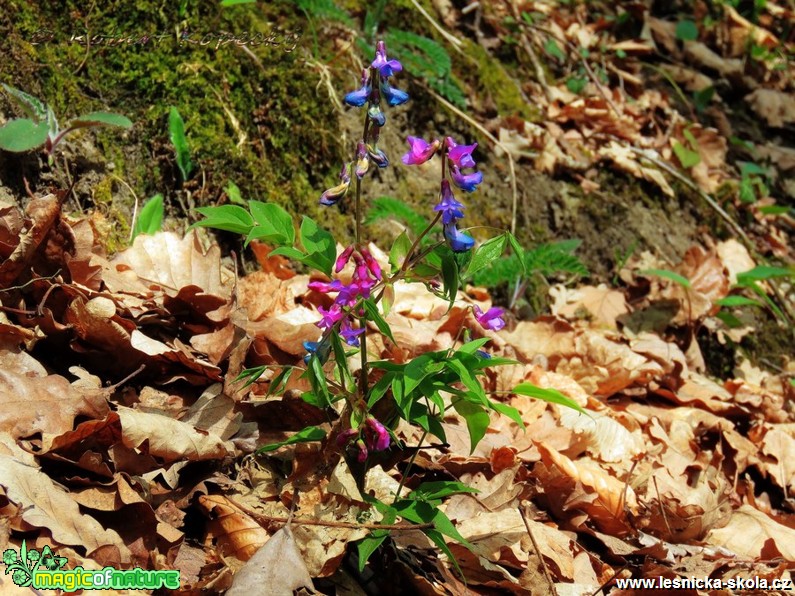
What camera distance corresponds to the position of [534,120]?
483cm

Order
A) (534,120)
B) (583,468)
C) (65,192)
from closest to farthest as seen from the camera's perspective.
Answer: (65,192) < (583,468) < (534,120)

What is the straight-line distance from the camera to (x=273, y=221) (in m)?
1.70

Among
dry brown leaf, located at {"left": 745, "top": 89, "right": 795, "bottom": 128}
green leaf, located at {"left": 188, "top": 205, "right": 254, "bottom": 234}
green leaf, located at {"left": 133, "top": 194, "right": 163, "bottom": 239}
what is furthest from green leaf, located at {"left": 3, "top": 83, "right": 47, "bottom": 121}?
dry brown leaf, located at {"left": 745, "top": 89, "right": 795, "bottom": 128}

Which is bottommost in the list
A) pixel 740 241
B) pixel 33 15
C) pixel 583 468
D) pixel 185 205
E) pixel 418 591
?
pixel 740 241

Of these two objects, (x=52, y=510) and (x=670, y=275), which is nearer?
(x=52, y=510)

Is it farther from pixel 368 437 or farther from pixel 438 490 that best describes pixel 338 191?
pixel 438 490

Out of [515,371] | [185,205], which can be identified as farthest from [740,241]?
[185,205]

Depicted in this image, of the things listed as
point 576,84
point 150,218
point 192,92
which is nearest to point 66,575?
point 150,218

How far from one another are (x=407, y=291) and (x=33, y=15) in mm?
1806

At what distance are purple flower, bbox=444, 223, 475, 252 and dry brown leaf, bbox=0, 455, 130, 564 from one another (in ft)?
3.26

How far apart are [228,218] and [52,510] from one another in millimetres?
749

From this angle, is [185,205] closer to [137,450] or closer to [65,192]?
[65,192]

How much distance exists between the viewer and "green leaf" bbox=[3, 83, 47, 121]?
7.87 ft

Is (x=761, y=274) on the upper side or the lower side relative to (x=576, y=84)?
lower
